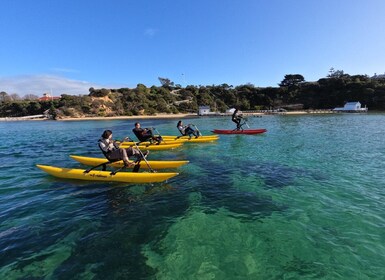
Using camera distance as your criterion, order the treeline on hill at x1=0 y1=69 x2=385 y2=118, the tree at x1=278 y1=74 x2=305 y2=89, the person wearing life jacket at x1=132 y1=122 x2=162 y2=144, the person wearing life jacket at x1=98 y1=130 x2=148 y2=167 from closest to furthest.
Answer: the person wearing life jacket at x1=98 y1=130 x2=148 y2=167, the person wearing life jacket at x1=132 y1=122 x2=162 y2=144, the treeline on hill at x1=0 y1=69 x2=385 y2=118, the tree at x1=278 y1=74 x2=305 y2=89

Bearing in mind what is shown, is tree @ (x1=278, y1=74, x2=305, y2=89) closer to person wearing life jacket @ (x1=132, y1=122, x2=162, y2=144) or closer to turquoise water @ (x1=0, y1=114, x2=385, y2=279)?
person wearing life jacket @ (x1=132, y1=122, x2=162, y2=144)

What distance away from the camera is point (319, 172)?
1215 centimetres

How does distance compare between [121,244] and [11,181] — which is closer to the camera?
[121,244]

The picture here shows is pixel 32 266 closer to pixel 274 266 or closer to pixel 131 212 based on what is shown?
pixel 131 212

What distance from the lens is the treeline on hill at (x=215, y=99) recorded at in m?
83.8

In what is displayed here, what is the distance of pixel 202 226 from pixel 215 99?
98.8 m

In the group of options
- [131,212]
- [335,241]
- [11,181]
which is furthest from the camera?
[11,181]

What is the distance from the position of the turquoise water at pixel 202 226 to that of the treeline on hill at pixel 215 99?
74930mm

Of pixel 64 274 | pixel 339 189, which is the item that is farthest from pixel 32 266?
pixel 339 189

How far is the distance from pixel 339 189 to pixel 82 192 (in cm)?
968

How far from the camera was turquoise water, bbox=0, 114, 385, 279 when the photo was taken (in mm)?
5355

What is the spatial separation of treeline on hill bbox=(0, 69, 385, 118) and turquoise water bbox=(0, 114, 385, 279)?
74930 mm

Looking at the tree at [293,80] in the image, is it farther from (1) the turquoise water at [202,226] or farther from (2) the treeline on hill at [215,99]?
(1) the turquoise water at [202,226]

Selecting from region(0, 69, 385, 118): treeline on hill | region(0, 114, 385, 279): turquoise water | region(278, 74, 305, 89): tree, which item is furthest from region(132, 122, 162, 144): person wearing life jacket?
region(278, 74, 305, 89): tree
